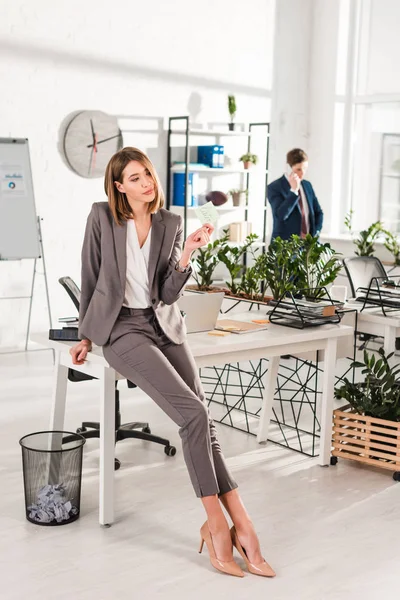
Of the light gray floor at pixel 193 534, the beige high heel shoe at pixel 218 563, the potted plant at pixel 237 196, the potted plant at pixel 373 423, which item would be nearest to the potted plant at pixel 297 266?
the potted plant at pixel 373 423

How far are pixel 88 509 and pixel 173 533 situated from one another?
0.43 meters

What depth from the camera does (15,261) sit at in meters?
6.73

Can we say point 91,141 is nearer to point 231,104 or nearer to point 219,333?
point 231,104

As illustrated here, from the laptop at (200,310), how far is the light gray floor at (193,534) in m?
0.72

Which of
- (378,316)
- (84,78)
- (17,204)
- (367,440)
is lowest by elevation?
(367,440)

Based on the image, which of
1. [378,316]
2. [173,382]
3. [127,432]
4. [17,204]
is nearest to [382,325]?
[378,316]

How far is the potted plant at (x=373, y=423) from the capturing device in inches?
154

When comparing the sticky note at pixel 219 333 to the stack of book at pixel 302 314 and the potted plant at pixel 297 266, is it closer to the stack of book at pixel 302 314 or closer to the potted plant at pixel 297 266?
the stack of book at pixel 302 314

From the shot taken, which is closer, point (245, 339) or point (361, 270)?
point (245, 339)

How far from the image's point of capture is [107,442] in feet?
10.6

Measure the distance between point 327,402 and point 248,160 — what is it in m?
4.32

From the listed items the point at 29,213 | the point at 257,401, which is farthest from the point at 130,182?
the point at 29,213

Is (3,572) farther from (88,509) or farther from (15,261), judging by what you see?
(15,261)

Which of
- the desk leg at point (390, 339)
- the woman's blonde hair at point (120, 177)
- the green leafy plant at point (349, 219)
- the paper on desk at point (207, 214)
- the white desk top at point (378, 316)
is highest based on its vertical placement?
the woman's blonde hair at point (120, 177)
